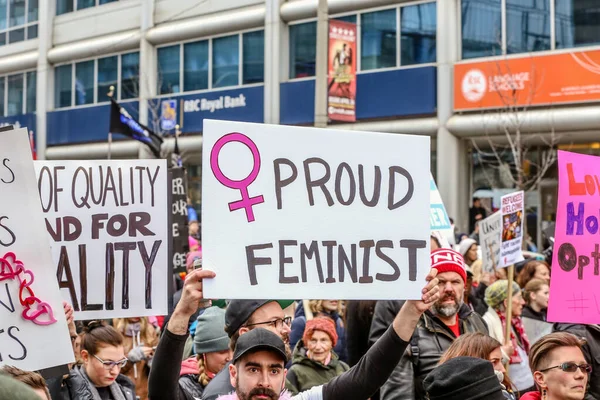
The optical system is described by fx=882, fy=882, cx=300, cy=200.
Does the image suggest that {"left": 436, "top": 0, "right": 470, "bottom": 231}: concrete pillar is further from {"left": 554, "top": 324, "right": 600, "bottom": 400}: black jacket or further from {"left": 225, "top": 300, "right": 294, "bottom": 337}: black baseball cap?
{"left": 225, "top": 300, "right": 294, "bottom": 337}: black baseball cap

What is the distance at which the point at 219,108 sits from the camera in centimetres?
2505

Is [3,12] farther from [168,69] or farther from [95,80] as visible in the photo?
[168,69]

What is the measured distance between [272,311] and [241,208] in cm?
77

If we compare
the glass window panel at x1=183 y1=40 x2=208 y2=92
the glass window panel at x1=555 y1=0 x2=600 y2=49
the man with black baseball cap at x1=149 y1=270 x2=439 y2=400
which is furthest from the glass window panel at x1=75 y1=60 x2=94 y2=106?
the man with black baseball cap at x1=149 y1=270 x2=439 y2=400

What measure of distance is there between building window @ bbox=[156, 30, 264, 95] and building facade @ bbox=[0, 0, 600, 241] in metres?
0.04

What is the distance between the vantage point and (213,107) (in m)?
25.2

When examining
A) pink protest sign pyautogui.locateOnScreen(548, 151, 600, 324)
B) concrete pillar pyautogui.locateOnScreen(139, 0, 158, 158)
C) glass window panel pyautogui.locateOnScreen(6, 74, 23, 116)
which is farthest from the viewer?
glass window panel pyautogui.locateOnScreen(6, 74, 23, 116)

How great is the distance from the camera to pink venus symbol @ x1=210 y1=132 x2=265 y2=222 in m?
3.42

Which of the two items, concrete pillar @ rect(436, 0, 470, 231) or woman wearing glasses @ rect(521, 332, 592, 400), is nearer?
woman wearing glasses @ rect(521, 332, 592, 400)

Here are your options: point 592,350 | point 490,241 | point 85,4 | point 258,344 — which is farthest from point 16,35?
point 258,344

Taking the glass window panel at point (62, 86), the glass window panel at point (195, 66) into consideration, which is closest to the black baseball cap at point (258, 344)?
the glass window panel at point (195, 66)

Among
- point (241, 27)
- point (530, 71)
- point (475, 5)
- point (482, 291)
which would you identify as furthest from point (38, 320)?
point (241, 27)

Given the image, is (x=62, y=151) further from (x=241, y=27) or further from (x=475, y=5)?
(x=475, y=5)

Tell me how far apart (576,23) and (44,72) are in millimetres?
19504
